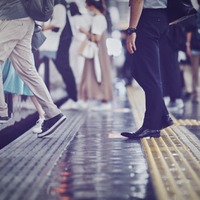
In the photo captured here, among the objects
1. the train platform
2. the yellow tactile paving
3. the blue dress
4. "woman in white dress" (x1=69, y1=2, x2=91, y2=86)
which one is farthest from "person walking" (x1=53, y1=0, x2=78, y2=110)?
the yellow tactile paving

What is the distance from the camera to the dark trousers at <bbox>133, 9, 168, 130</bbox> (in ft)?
12.5

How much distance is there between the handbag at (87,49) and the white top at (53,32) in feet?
2.54

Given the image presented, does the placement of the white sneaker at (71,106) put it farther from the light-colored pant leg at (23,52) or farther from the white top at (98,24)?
the light-colored pant leg at (23,52)

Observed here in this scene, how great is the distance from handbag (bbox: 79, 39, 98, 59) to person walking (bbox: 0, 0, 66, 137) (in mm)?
2777

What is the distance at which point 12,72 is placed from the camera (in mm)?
4289

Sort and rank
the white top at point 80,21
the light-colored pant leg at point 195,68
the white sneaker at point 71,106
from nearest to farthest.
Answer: the white top at point 80,21 < the white sneaker at point 71,106 < the light-colored pant leg at point 195,68

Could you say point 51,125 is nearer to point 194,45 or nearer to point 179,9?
point 179,9

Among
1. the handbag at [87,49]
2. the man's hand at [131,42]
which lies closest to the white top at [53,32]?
the handbag at [87,49]

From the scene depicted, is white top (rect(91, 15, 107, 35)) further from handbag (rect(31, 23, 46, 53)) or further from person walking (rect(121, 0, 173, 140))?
person walking (rect(121, 0, 173, 140))

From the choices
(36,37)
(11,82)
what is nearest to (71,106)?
(11,82)

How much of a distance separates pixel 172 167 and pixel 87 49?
4.02 m

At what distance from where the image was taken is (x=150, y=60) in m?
3.82

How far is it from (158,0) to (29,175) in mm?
1959

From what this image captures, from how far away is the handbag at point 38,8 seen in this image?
146 inches
